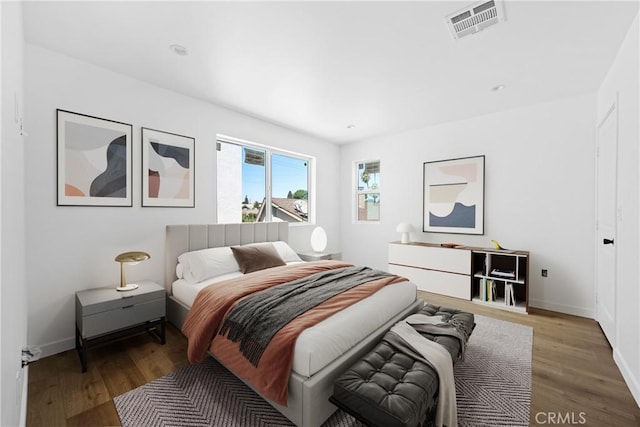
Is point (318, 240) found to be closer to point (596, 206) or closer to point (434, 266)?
point (434, 266)

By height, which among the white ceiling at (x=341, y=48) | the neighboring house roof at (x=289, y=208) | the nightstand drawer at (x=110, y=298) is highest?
the white ceiling at (x=341, y=48)

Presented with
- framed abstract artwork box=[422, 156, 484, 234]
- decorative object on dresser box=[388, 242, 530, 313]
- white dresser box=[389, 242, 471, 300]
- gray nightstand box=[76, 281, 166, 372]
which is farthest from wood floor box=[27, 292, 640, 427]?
framed abstract artwork box=[422, 156, 484, 234]

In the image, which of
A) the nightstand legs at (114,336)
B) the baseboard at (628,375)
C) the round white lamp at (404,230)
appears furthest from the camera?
the round white lamp at (404,230)

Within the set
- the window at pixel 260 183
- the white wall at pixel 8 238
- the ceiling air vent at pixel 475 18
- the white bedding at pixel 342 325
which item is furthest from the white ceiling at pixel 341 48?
the white bedding at pixel 342 325

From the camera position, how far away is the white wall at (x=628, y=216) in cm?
183

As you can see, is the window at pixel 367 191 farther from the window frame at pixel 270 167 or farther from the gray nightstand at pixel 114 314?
the gray nightstand at pixel 114 314

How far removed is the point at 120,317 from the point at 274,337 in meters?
1.53

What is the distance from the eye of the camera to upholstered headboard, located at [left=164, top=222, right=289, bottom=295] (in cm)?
298

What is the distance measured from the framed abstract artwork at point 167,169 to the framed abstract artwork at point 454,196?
342 centimetres

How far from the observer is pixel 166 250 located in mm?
3012

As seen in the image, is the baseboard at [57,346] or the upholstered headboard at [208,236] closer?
the baseboard at [57,346]

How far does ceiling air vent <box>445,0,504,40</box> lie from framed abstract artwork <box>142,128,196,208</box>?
2858 mm

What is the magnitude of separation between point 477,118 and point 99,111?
4541 millimetres

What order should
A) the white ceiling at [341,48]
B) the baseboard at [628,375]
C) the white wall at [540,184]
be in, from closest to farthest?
the baseboard at [628,375] < the white ceiling at [341,48] < the white wall at [540,184]
